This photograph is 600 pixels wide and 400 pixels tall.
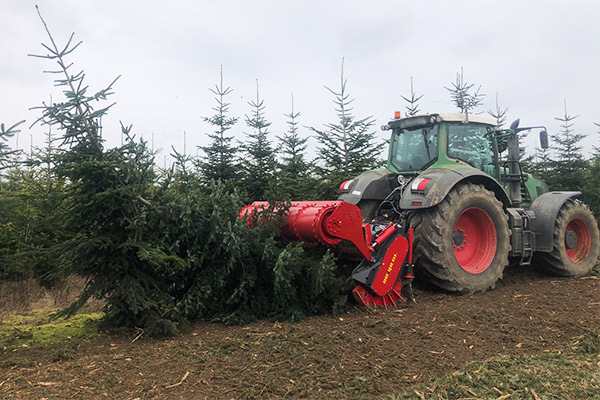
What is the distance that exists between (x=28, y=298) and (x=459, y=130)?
6.38 metres

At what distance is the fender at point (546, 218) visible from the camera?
21.4 feet

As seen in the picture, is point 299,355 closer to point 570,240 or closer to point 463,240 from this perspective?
point 463,240

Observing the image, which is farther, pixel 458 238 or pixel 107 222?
pixel 458 238

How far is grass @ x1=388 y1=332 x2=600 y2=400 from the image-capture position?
2.68 meters

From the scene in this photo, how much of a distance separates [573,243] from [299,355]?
18.9 ft

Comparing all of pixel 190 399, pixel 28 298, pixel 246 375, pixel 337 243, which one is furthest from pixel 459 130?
pixel 28 298

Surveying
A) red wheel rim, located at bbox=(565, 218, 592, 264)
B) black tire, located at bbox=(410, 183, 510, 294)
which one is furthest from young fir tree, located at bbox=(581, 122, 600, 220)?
black tire, located at bbox=(410, 183, 510, 294)

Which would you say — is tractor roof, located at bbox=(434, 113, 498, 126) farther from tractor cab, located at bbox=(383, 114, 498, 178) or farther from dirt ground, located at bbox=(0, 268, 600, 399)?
dirt ground, located at bbox=(0, 268, 600, 399)

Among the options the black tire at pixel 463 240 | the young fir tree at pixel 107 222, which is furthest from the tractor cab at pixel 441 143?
the young fir tree at pixel 107 222

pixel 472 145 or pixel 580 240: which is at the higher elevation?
pixel 472 145

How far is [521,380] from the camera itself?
2.87 meters

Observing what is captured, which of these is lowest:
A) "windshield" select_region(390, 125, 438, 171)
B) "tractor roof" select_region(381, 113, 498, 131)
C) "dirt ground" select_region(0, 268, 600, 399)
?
"dirt ground" select_region(0, 268, 600, 399)

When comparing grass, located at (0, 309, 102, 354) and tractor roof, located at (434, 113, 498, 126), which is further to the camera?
tractor roof, located at (434, 113, 498, 126)

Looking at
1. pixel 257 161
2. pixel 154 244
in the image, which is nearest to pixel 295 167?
pixel 257 161
